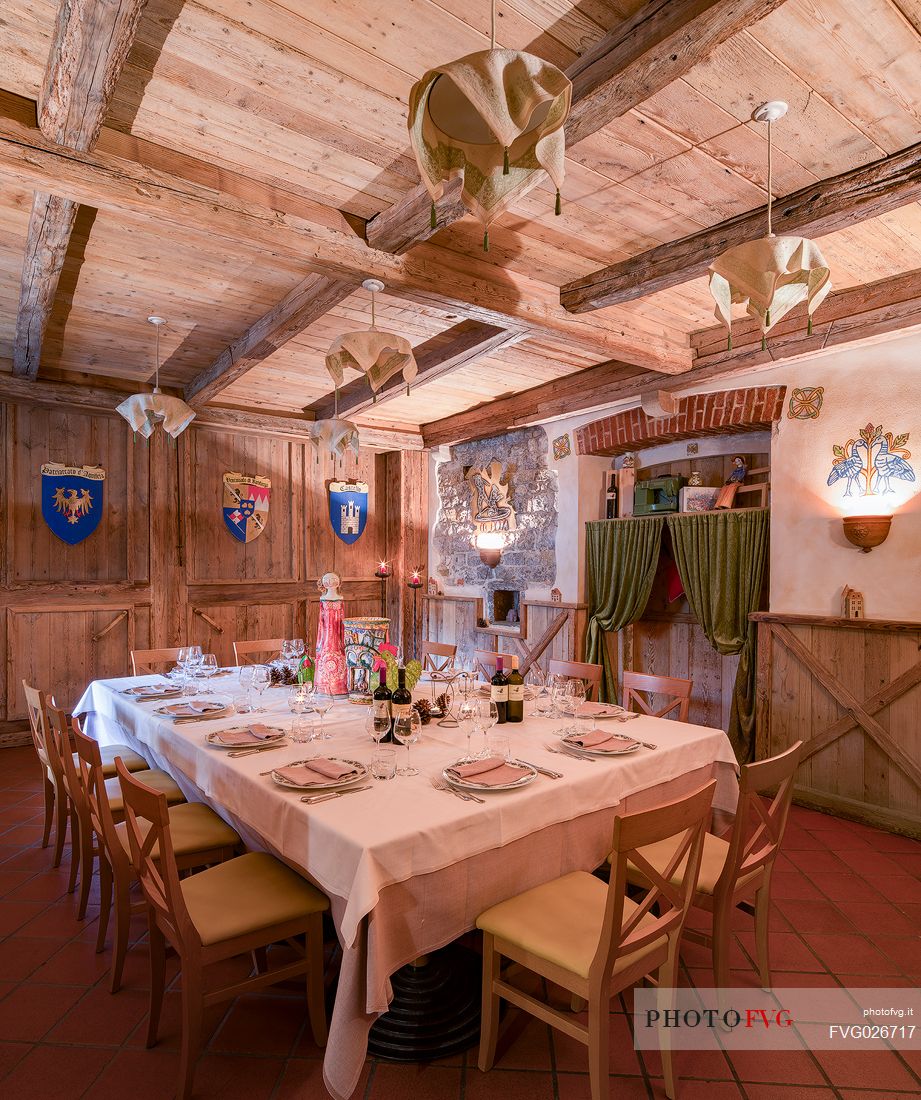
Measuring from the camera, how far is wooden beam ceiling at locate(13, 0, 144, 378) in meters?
1.70

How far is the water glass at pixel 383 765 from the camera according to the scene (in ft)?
6.86

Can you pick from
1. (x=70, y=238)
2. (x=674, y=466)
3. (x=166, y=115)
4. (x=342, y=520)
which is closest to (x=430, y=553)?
(x=342, y=520)

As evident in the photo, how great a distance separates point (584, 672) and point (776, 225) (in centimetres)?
231

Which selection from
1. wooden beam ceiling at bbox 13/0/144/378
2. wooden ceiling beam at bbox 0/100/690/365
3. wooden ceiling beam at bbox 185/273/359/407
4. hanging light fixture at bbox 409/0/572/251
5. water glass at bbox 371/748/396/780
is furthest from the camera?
wooden ceiling beam at bbox 185/273/359/407

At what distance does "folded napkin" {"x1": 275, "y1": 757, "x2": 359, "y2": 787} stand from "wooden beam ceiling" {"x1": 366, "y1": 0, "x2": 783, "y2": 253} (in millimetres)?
2108

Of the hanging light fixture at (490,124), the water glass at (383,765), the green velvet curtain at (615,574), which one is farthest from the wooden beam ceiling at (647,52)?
the green velvet curtain at (615,574)

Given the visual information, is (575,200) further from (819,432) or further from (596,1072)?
(596,1072)

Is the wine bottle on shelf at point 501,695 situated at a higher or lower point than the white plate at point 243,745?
higher

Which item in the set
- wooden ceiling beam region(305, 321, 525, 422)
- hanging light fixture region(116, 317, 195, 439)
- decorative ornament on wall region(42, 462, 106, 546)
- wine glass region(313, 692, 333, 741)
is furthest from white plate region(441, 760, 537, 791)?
decorative ornament on wall region(42, 462, 106, 546)

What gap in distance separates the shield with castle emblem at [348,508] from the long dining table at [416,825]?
13.9 feet

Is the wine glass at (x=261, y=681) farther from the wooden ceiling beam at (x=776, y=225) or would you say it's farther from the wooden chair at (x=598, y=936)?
the wooden ceiling beam at (x=776, y=225)

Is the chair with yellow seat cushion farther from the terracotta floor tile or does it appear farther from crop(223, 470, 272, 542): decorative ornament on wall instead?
crop(223, 470, 272, 542): decorative ornament on wall

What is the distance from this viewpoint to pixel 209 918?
1863mm

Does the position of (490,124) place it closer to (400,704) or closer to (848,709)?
(400,704)
